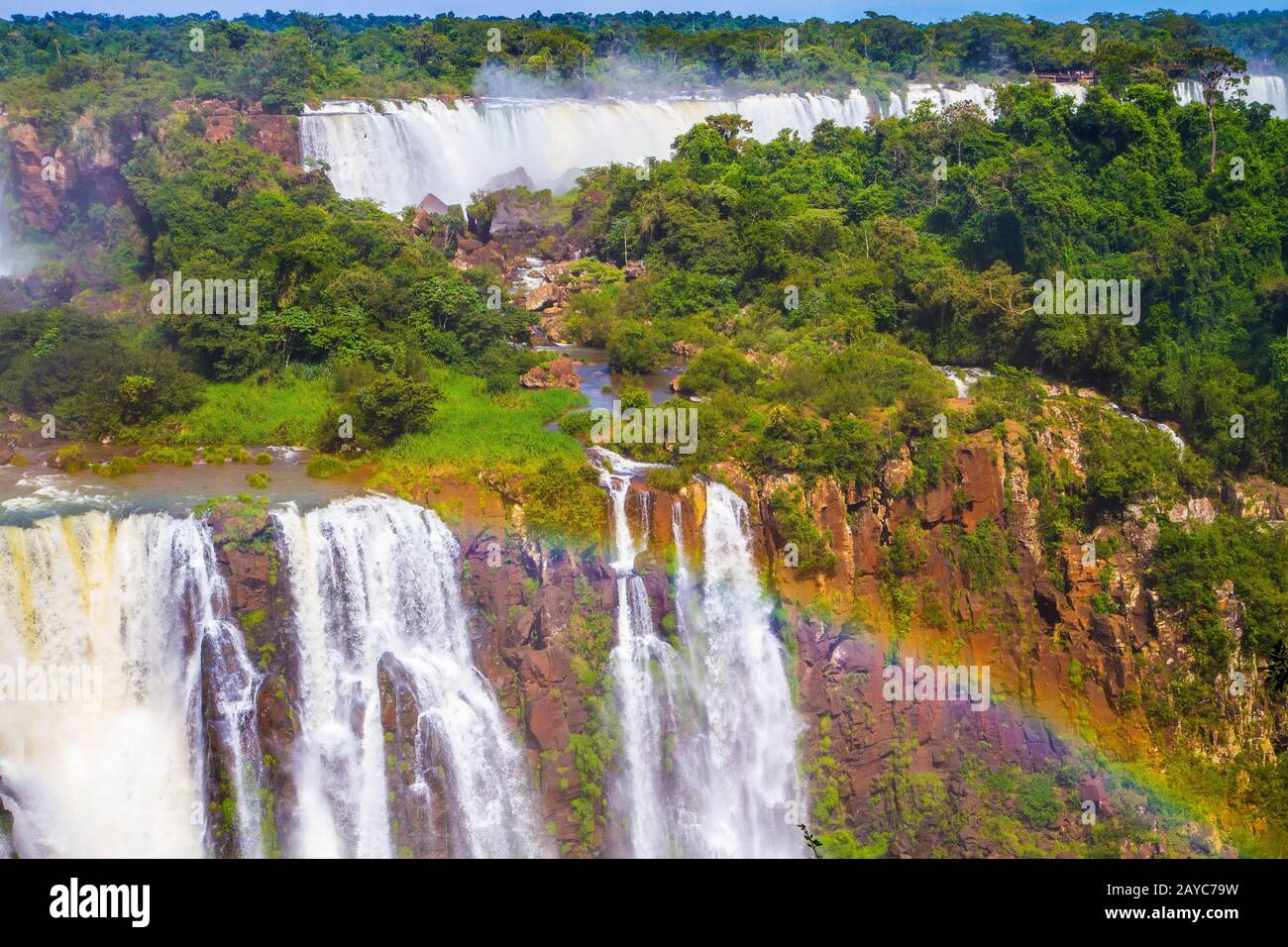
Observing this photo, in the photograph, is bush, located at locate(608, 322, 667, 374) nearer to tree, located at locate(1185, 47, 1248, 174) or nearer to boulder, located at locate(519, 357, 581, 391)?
boulder, located at locate(519, 357, 581, 391)

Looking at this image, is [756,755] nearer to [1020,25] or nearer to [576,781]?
[576,781]

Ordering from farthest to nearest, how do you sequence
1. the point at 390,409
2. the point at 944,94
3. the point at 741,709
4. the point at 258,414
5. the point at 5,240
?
the point at 944,94 < the point at 5,240 < the point at 258,414 < the point at 390,409 < the point at 741,709

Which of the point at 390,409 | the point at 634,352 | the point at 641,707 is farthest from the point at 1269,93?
the point at 641,707

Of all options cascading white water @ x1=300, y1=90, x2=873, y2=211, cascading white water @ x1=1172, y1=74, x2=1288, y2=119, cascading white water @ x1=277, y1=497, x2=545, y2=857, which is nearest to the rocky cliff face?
cascading white water @ x1=277, y1=497, x2=545, y2=857

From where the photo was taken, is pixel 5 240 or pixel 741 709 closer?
pixel 741 709

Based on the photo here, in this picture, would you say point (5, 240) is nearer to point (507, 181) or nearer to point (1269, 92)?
point (507, 181)

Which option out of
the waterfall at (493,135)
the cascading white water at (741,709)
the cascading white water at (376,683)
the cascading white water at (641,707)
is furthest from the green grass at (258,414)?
the waterfall at (493,135)
